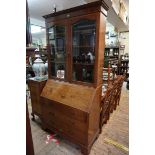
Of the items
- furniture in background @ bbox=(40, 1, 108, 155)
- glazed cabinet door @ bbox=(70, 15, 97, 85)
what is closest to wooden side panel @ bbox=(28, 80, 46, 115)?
furniture in background @ bbox=(40, 1, 108, 155)

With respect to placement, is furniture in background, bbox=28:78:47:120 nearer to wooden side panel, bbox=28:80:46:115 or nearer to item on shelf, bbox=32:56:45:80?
wooden side panel, bbox=28:80:46:115

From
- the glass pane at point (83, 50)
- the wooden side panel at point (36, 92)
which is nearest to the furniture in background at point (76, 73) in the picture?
the glass pane at point (83, 50)

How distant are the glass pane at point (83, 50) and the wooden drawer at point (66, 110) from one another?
48 cm

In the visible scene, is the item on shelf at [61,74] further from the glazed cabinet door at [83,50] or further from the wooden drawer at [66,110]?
the wooden drawer at [66,110]

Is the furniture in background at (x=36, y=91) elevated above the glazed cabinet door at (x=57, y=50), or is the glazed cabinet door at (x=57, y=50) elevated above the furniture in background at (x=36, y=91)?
the glazed cabinet door at (x=57, y=50)

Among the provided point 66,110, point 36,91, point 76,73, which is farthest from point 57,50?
point 66,110

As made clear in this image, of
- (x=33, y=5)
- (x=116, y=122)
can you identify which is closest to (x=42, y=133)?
(x=116, y=122)

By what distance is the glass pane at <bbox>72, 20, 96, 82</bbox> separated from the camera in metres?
1.89

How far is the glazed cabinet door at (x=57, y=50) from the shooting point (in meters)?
2.15

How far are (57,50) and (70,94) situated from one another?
33.9 inches

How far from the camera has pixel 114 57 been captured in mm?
6699
